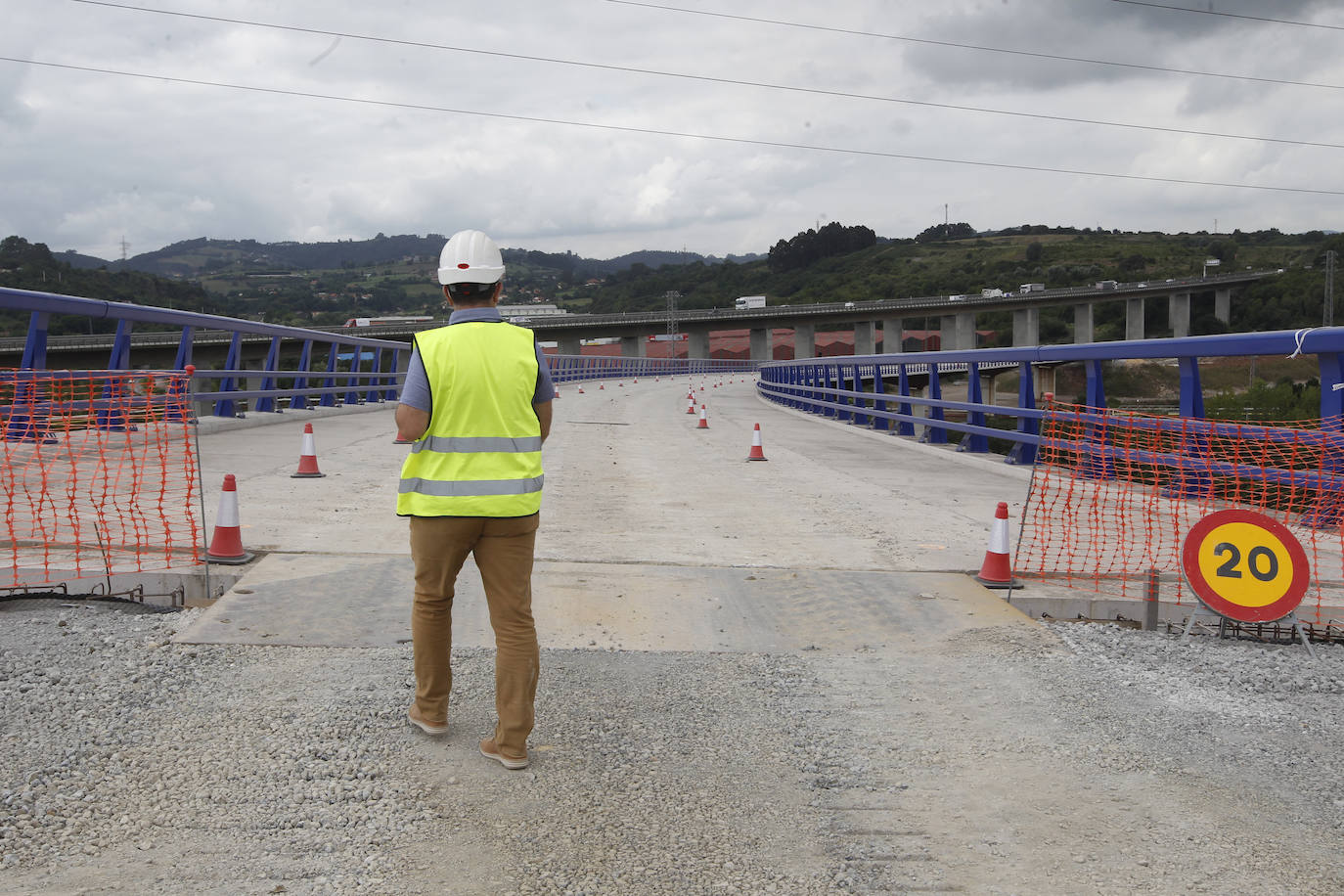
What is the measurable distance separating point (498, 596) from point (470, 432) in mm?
619

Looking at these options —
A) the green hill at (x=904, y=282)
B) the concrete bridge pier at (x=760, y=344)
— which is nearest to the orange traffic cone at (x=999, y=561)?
the green hill at (x=904, y=282)

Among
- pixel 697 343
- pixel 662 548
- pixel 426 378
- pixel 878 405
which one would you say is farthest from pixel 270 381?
pixel 697 343

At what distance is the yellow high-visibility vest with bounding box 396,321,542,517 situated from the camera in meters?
4.05

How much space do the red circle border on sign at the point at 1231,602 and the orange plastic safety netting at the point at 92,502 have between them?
569cm

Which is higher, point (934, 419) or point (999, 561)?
point (934, 419)

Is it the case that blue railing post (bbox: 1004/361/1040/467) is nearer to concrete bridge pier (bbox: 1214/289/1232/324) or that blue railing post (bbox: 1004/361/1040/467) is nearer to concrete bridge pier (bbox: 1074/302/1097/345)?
concrete bridge pier (bbox: 1214/289/1232/324)

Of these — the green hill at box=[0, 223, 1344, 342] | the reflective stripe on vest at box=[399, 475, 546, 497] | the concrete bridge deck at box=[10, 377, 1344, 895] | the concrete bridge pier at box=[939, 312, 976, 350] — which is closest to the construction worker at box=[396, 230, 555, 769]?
the reflective stripe on vest at box=[399, 475, 546, 497]

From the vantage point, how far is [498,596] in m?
4.16

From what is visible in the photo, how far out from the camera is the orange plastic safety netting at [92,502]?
22.2 feet

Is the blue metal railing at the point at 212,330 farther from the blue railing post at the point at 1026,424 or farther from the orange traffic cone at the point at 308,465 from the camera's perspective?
the blue railing post at the point at 1026,424

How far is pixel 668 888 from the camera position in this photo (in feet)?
10.4

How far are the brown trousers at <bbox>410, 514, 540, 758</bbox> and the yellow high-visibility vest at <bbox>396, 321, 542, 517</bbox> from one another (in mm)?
72

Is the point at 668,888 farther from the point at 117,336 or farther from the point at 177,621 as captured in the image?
the point at 117,336

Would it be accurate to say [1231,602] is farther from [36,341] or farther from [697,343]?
[697,343]
